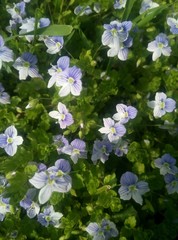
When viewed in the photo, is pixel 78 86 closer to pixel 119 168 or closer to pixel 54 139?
pixel 54 139

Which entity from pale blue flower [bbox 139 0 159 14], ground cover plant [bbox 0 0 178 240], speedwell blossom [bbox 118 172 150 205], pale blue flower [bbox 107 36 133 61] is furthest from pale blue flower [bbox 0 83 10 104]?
pale blue flower [bbox 139 0 159 14]

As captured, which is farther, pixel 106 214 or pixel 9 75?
pixel 9 75

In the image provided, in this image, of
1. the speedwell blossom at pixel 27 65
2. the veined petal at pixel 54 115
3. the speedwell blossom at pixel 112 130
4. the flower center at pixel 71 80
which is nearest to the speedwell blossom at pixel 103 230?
the speedwell blossom at pixel 112 130

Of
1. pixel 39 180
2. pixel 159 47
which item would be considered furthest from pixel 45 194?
pixel 159 47

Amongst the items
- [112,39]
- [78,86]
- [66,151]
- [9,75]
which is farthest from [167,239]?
[9,75]

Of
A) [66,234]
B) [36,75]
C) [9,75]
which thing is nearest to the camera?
[66,234]

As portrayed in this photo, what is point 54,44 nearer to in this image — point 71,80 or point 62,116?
point 71,80
